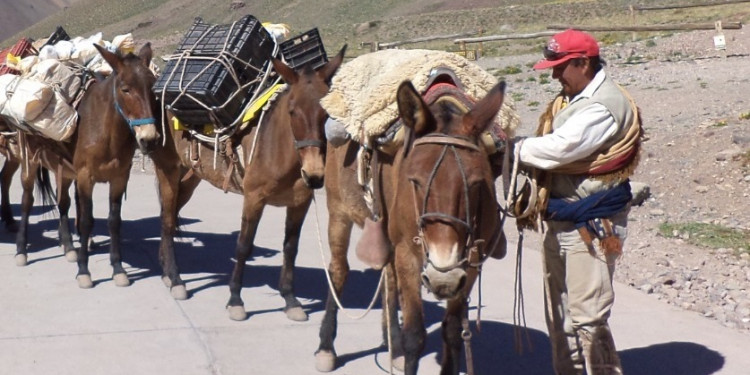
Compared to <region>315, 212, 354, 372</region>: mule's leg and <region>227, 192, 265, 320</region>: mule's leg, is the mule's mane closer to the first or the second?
<region>315, 212, 354, 372</region>: mule's leg

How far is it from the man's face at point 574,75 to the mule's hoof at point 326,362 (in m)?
2.53

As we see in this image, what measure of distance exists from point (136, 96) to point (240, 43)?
3.21 feet

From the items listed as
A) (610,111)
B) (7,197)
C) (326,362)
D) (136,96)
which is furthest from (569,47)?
(7,197)

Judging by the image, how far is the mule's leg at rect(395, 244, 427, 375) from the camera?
4.90m

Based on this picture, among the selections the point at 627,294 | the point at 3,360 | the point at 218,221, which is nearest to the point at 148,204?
the point at 218,221

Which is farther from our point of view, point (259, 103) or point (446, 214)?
point (259, 103)

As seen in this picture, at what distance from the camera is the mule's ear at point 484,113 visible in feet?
14.3

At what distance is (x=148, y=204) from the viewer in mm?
12695

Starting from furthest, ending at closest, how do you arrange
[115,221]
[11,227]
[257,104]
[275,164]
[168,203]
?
[11,227] → [115,221] → [168,203] → [257,104] → [275,164]

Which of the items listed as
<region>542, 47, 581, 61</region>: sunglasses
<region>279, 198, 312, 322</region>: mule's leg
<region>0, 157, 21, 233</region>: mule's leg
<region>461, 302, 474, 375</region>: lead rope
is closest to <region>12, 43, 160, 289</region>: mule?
<region>279, 198, 312, 322</region>: mule's leg

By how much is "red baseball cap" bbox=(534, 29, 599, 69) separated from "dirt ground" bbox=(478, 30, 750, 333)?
1122 mm

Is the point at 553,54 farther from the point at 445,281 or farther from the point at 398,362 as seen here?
the point at 398,362

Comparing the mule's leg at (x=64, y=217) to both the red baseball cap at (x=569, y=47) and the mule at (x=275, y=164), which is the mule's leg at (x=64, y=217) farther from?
the red baseball cap at (x=569, y=47)

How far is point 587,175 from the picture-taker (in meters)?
4.74
